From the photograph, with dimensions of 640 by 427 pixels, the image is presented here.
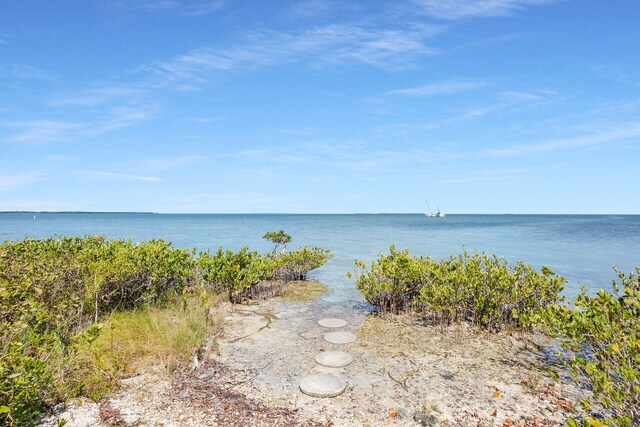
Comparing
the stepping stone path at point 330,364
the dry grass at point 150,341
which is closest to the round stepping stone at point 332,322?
the stepping stone path at point 330,364

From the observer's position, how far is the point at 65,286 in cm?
687

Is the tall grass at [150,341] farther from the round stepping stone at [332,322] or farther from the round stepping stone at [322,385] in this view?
the round stepping stone at [332,322]

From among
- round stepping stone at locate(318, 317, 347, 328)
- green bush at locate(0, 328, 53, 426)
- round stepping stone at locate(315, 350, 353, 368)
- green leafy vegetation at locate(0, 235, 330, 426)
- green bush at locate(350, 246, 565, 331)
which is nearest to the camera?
green bush at locate(0, 328, 53, 426)

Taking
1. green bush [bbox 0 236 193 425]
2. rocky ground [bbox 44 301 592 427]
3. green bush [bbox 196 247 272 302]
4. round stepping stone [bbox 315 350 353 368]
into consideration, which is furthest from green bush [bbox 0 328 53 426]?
green bush [bbox 196 247 272 302]

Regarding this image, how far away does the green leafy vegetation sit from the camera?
4.27 metres

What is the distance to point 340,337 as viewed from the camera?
7.99 metres

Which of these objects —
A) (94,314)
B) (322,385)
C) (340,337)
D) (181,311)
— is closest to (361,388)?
(322,385)

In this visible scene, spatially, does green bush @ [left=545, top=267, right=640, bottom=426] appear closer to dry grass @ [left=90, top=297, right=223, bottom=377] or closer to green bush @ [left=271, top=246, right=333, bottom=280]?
dry grass @ [left=90, top=297, right=223, bottom=377]

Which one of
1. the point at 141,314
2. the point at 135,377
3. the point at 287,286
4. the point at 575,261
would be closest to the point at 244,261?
the point at 287,286

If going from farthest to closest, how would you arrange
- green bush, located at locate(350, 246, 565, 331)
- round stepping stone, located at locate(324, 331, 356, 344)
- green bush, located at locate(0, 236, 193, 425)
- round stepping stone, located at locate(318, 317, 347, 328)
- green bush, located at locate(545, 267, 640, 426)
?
round stepping stone, located at locate(318, 317, 347, 328)
green bush, located at locate(350, 246, 565, 331)
round stepping stone, located at locate(324, 331, 356, 344)
green bush, located at locate(0, 236, 193, 425)
green bush, located at locate(545, 267, 640, 426)

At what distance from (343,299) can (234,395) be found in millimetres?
6923

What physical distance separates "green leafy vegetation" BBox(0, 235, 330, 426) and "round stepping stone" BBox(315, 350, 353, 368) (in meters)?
2.36

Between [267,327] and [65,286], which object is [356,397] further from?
[65,286]

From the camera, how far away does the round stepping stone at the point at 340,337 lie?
775 centimetres
